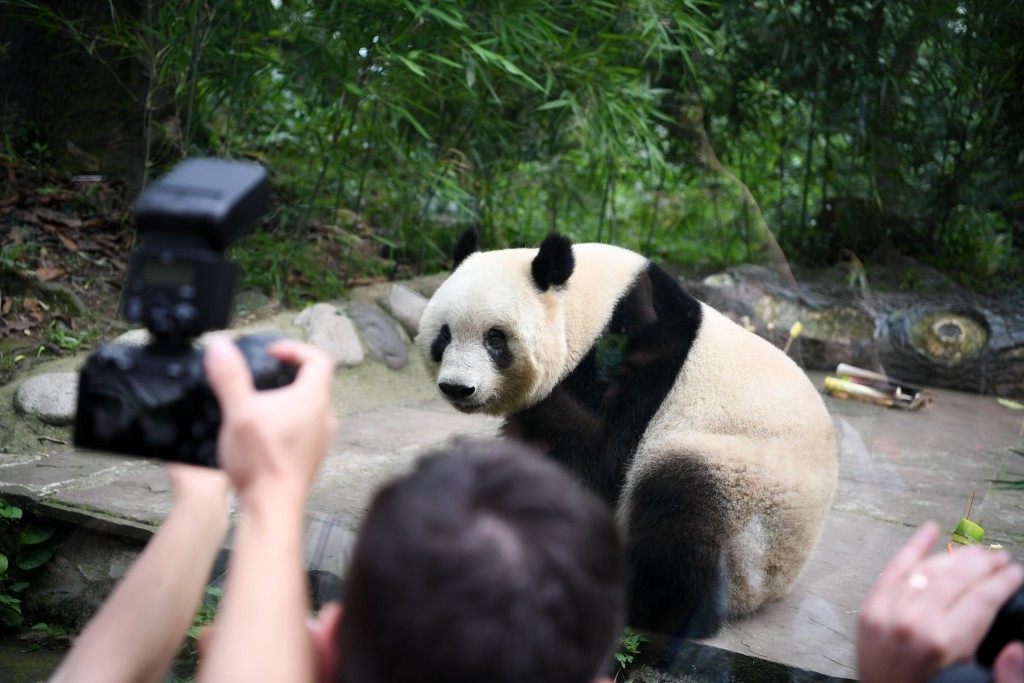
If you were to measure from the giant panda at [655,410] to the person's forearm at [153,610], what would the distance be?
3.59 ft

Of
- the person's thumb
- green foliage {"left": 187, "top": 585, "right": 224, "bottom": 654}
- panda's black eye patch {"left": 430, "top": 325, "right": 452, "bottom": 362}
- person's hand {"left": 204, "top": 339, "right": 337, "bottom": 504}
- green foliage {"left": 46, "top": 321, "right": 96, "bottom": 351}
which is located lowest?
green foliage {"left": 187, "top": 585, "right": 224, "bottom": 654}

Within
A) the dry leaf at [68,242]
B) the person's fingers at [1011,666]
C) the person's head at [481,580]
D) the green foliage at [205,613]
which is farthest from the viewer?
the dry leaf at [68,242]

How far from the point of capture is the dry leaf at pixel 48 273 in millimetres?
2730

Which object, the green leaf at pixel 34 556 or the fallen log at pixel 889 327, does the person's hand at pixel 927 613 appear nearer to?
the fallen log at pixel 889 327

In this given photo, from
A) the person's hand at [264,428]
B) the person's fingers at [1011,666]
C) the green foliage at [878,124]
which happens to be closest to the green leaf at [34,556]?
the person's hand at [264,428]

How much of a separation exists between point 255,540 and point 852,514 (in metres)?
2.01

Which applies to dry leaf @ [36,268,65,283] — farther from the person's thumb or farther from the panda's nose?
the person's thumb

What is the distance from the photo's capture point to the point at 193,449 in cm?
81

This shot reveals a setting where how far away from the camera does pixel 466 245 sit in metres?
2.11

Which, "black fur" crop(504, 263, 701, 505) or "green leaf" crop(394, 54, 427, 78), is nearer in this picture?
"black fur" crop(504, 263, 701, 505)

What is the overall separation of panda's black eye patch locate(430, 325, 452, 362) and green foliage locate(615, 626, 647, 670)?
2.59 ft

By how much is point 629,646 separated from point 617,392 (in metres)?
0.56

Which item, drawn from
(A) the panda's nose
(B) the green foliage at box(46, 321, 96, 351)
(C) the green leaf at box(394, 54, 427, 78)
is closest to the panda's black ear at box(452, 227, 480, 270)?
(A) the panda's nose

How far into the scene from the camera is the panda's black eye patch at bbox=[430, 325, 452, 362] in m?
2.13
